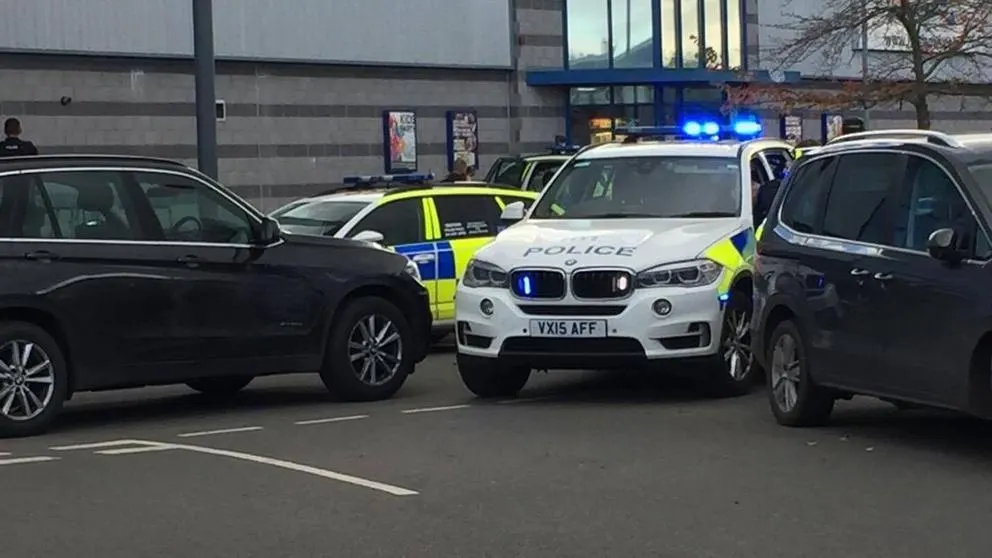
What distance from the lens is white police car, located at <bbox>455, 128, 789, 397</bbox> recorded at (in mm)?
11180

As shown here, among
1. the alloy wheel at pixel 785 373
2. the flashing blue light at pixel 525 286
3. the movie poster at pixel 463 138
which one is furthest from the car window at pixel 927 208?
the movie poster at pixel 463 138

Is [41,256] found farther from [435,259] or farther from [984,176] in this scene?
[984,176]

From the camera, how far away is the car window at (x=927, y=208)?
8953 millimetres

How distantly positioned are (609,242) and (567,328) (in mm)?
723

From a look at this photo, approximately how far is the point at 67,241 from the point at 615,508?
4.51 m

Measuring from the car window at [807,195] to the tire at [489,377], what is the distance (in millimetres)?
2246

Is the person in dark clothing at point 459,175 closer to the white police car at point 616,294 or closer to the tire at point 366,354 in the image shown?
the tire at point 366,354

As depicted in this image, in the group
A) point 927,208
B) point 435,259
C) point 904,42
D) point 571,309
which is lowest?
point 571,309

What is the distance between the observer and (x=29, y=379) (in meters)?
10.3

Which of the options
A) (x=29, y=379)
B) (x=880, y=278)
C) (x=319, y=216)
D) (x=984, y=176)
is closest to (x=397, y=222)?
(x=319, y=216)

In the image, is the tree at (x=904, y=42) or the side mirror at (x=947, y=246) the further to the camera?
the tree at (x=904, y=42)

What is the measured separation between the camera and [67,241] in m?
10.6

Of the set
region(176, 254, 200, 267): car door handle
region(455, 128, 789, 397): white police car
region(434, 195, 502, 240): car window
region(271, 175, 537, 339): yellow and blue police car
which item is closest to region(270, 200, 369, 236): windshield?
region(271, 175, 537, 339): yellow and blue police car

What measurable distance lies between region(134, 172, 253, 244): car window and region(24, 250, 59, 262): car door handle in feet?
2.93
